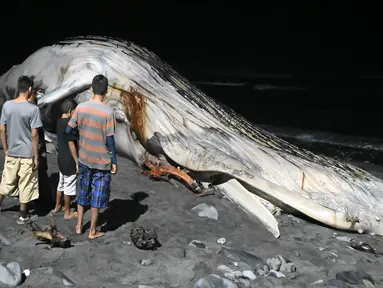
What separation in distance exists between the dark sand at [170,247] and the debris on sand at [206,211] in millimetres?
60

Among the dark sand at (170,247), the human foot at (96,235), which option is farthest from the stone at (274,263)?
the human foot at (96,235)

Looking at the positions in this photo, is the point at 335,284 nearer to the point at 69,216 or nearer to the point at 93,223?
the point at 93,223

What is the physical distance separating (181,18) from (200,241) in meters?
17.1

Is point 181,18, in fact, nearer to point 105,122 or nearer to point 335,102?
point 335,102

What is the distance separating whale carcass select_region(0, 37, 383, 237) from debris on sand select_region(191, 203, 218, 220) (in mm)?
280

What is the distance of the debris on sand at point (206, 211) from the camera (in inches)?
219

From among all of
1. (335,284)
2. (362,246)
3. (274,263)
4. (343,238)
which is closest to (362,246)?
(362,246)

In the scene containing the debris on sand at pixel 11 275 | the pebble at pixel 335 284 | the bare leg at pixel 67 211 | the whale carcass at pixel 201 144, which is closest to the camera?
the debris on sand at pixel 11 275

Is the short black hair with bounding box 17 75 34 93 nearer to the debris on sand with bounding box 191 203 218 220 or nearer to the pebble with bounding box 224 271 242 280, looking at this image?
the debris on sand with bounding box 191 203 218 220

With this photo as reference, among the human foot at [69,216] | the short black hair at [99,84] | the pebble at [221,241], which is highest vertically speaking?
the short black hair at [99,84]

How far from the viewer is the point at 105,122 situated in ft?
15.0

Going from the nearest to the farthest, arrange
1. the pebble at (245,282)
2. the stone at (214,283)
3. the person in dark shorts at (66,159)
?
the stone at (214,283), the pebble at (245,282), the person in dark shorts at (66,159)

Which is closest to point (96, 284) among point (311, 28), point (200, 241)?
point (200, 241)

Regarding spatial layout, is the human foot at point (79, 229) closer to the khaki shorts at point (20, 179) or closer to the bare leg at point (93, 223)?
the bare leg at point (93, 223)
